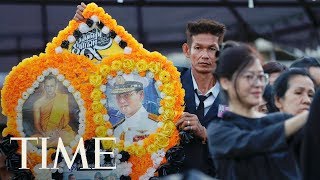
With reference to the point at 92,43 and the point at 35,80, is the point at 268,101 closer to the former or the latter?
the point at 92,43

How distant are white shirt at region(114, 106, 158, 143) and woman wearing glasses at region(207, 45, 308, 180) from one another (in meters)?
1.22

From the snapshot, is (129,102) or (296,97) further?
(129,102)

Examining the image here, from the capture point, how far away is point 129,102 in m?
4.36

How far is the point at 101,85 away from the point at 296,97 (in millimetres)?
1215

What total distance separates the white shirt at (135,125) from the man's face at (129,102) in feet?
0.07

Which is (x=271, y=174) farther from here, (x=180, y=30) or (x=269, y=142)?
(x=180, y=30)

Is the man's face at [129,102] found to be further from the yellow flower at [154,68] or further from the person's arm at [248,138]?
the person's arm at [248,138]

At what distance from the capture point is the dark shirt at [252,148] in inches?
117

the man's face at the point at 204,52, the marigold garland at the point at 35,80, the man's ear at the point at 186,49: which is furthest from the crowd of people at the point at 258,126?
the marigold garland at the point at 35,80

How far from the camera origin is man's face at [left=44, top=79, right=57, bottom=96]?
439 centimetres

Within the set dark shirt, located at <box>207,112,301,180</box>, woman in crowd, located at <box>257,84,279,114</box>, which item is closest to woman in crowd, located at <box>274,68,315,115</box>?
woman in crowd, located at <box>257,84,279,114</box>

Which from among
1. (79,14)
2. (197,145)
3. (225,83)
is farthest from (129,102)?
(225,83)

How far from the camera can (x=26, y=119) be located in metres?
4.39

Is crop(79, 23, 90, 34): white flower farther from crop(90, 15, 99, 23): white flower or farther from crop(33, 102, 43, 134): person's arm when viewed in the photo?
Answer: crop(33, 102, 43, 134): person's arm
